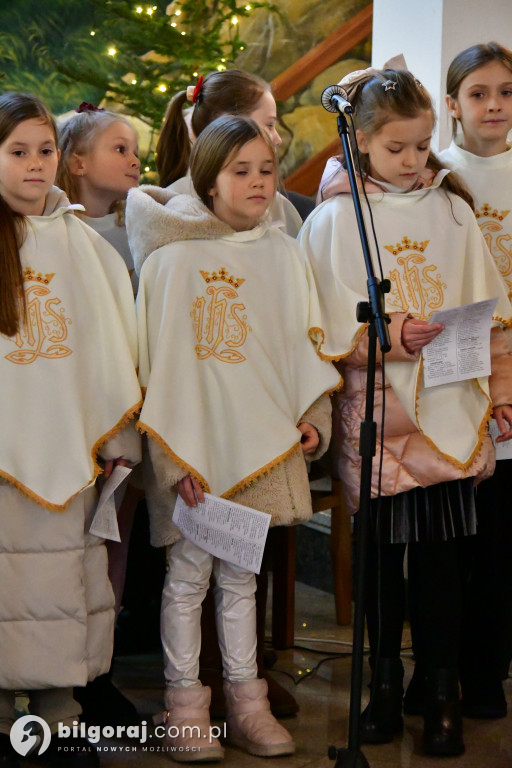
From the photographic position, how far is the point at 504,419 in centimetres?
272

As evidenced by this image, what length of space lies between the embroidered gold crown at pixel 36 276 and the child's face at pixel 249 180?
20.6 inches

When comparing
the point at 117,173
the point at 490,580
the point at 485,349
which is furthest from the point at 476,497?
the point at 117,173

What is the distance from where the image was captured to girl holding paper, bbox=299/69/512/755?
8.44 ft

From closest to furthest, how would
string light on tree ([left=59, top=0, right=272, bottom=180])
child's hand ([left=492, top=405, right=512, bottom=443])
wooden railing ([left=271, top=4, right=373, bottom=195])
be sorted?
child's hand ([left=492, top=405, right=512, bottom=443]) < string light on tree ([left=59, top=0, right=272, bottom=180]) < wooden railing ([left=271, top=4, right=373, bottom=195])

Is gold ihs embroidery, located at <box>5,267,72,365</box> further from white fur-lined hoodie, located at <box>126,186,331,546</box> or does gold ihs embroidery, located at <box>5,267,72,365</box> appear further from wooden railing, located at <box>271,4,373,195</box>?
wooden railing, located at <box>271,4,373,195</box>

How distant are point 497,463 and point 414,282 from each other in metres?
0.62

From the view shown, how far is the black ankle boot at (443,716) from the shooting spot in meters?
2.53

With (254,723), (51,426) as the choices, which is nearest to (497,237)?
(51,426)

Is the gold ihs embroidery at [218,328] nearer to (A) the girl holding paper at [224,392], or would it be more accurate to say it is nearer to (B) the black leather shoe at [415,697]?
(A) the girl holding paper at [224,392]

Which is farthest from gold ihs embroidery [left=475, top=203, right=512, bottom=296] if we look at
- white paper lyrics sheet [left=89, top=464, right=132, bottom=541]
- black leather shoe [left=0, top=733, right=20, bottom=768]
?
black leather shoe [left=0, top=733, right=20, bottom=768]

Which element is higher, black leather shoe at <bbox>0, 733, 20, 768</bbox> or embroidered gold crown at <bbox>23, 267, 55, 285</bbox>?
embroidered gold crown at <bbox>23, 267, 55, 285</bbox>

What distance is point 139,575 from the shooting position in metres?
3.48

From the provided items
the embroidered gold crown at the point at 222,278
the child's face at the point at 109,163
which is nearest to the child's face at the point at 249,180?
the embroidered gold crown at the point at 222,278

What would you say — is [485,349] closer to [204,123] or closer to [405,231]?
[405,231]
